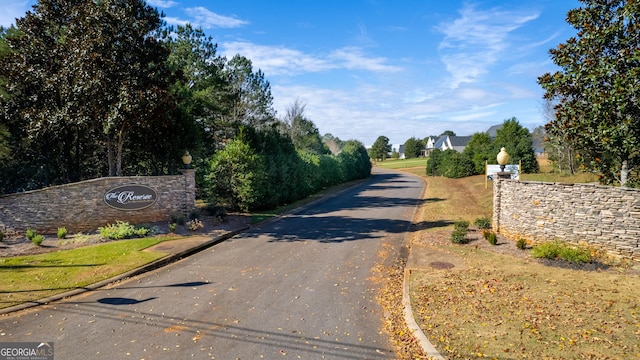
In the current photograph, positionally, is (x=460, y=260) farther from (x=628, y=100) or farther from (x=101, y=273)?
(x=101, y=273)

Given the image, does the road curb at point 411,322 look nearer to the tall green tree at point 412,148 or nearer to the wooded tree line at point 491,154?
the wooded tree line at point 491,154

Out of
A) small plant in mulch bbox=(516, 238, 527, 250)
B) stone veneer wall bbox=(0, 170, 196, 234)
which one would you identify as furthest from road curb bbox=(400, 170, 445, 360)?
stone veneer wall bbox=(0, 170, 196, 234)

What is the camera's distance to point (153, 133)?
18.6m

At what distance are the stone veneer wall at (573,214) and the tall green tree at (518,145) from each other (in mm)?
24816

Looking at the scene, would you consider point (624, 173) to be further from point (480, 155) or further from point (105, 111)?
point (480, 155)

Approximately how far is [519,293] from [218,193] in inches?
630

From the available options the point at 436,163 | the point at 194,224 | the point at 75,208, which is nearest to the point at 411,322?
the point at 194,224

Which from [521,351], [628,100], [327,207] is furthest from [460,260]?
[327,207]

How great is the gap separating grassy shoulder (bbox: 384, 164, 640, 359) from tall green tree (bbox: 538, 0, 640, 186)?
4.20 metres

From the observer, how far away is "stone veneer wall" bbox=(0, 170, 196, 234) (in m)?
13.4

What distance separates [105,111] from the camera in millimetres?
15570

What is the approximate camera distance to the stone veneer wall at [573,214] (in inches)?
392

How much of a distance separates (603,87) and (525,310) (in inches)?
312

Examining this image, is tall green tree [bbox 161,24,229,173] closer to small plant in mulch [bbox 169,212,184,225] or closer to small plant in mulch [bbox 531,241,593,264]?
small plant in mulch [bbox 169,212,184,225]
